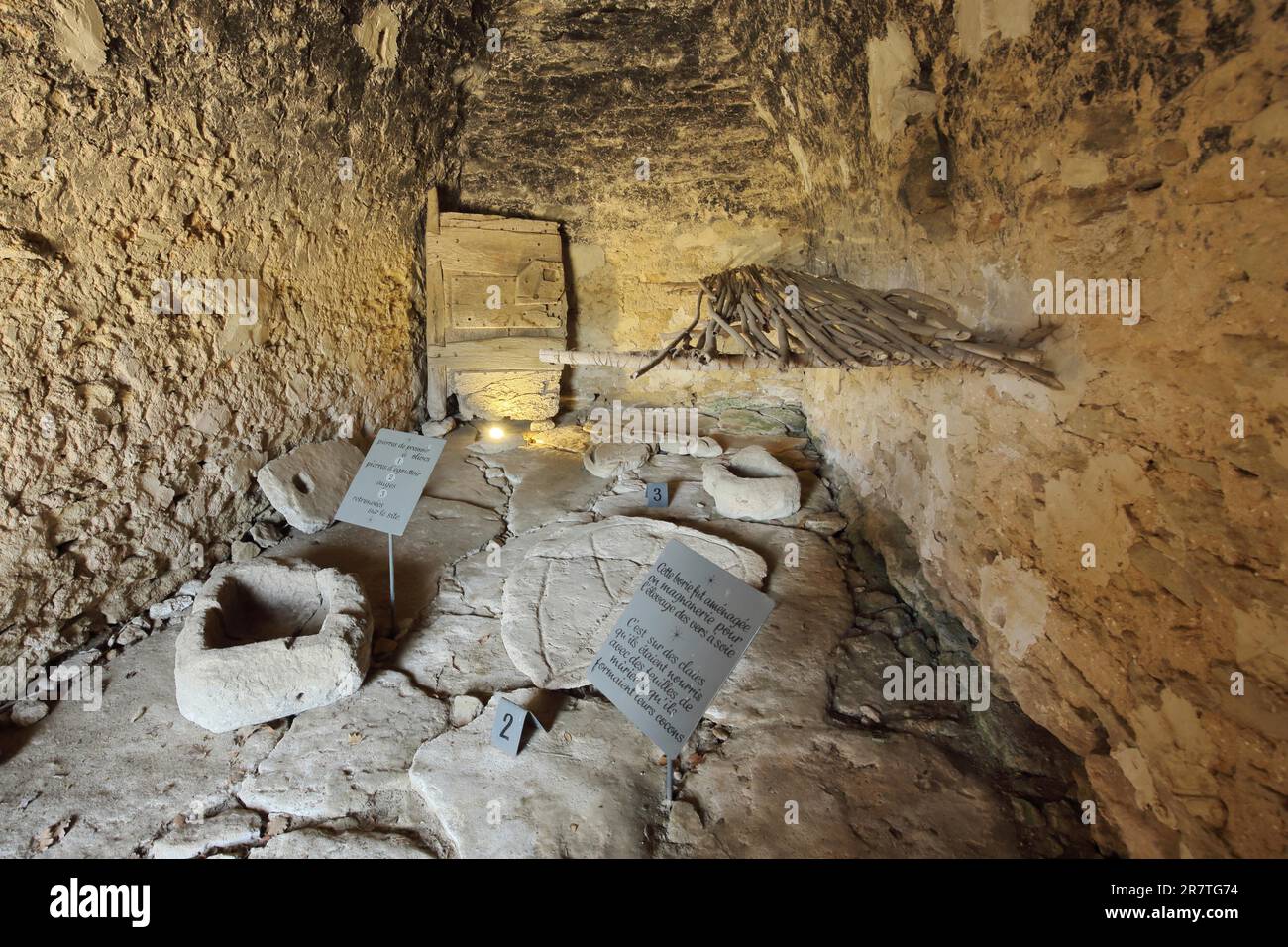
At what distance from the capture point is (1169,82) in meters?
1.69

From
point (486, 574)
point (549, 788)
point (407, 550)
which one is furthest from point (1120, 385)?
point (407, 550)

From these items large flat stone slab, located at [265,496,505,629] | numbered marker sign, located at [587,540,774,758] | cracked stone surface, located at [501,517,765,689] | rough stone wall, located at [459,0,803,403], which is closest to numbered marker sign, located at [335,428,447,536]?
large flat stone slab, located at [265,496,505,629]

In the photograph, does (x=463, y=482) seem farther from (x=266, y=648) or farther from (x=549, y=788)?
(x=549, y=788)

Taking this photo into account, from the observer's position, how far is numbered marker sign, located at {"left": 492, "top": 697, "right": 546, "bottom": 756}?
238 cm

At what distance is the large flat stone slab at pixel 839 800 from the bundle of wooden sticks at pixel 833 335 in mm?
1456

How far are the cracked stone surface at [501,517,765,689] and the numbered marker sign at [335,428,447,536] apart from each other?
73 centimetres

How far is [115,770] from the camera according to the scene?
2412 mm

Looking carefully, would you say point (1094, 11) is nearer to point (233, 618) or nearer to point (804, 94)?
point (804, 94)

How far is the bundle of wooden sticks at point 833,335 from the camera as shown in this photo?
2418 millimetres

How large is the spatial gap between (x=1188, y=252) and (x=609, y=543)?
112 inches

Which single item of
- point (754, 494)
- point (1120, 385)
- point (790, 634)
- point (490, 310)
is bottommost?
point (790, 634)

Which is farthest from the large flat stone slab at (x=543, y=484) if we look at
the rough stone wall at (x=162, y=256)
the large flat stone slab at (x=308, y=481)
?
the rough stone wall at (x=162, y=256)

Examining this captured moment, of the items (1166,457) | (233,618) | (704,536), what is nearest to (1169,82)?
(1166,457)

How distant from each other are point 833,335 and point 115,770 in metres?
Answer: 3.36
